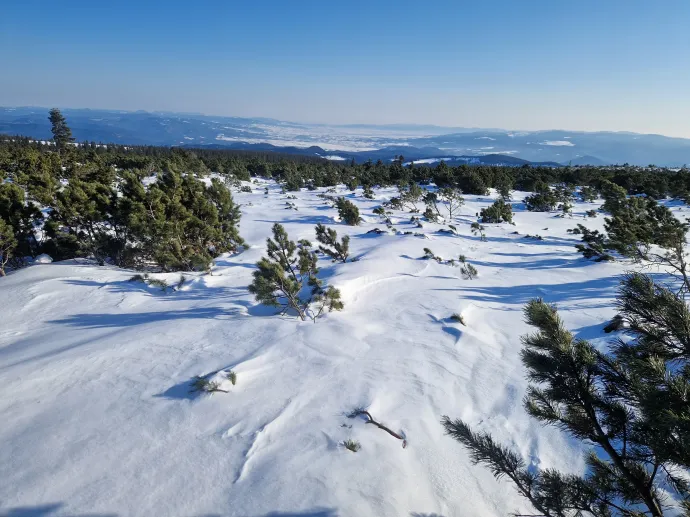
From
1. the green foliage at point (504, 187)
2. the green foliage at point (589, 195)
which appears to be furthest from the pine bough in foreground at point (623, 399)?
the green foliage at point (589, 195)

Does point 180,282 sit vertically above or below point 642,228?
below

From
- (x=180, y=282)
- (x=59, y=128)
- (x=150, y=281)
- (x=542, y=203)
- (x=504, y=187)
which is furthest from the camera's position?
(x=59, y=128)

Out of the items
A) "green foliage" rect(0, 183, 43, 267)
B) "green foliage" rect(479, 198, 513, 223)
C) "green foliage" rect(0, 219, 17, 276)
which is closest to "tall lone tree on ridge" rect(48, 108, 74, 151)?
"green foliage" rect(0, 183, 43, 267)

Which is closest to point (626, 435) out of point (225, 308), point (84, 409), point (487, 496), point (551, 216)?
point (487, 496)

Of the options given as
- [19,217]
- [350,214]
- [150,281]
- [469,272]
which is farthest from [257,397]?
[350,214]

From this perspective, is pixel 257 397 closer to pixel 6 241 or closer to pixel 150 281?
pixel 150 281

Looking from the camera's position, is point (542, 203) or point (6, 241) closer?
point (6, 241)
